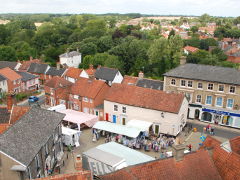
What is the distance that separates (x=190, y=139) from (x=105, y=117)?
12484mm

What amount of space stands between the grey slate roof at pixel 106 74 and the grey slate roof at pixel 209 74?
17.8 meters

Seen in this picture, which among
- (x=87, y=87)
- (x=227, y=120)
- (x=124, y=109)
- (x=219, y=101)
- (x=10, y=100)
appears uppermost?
(x=10, y=100)

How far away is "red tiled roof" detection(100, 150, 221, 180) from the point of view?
15.8 meters

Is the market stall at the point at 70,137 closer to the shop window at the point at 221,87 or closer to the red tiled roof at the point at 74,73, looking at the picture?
the shop window at the point at 221,87

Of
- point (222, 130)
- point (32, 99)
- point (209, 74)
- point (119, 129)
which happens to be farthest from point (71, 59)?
point (222, 130)

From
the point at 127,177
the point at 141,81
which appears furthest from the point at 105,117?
the point at 127,177

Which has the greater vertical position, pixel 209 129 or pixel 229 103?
pixel 229 103

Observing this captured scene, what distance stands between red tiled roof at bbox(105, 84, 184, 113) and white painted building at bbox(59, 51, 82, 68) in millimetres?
40154

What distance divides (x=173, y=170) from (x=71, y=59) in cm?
6360

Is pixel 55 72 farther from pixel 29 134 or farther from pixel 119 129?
pixel 29 134

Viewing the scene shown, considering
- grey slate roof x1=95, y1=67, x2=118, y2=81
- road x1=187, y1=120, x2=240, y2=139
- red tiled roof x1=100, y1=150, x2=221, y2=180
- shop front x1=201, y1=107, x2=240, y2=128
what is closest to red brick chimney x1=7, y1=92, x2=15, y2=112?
red tiled roof x1=100, y1=150, x2=221, y2=180

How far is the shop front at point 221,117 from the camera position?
35969mm

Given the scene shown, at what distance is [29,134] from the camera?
21859 millimetres

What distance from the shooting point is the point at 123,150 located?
24078 mm
